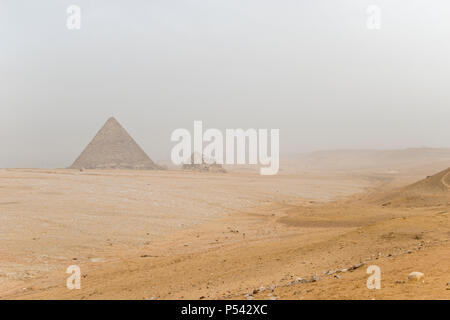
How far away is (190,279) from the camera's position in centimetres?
679

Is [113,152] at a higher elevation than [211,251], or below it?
higher

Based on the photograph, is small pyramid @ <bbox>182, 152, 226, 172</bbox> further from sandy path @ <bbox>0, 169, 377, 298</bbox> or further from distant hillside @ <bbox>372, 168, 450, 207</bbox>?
distant hillside @ <bbox>372, 168, 450, 207</bbox>

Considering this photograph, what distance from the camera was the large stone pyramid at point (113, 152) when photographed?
59562 mm

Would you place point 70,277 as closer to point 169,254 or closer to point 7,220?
point 169,254

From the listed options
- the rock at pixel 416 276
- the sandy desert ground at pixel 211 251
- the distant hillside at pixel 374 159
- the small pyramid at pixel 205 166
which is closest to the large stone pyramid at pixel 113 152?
the small pyramid at pixel 205 166

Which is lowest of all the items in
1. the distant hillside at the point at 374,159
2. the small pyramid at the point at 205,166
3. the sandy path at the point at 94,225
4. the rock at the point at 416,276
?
the distant hillside at the point at 374,159

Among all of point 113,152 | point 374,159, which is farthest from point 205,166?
point 374,159

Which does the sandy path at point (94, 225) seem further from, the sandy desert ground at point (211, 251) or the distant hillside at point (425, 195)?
the distant hillside at point (425, 195)

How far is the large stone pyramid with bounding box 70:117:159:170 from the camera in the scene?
5956cm

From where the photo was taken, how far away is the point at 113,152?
6125 centimetres

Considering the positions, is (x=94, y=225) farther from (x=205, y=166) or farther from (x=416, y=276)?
(x=205, y=166)
